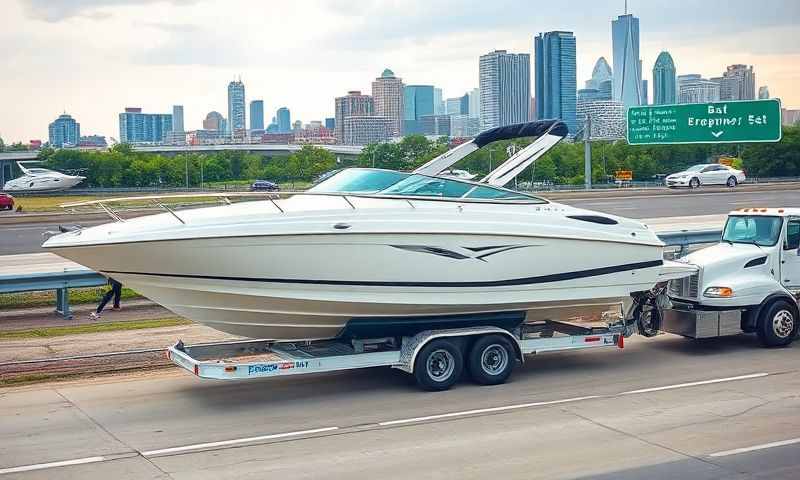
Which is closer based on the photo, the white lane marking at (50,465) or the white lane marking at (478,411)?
the white lane marking at (50,465)

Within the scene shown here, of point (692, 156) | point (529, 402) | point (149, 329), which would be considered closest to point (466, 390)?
point (529, 402)

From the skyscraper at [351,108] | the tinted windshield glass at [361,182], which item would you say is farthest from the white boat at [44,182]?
the skyscraper at [351,108]

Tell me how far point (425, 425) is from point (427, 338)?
168 cm

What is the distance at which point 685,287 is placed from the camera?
47.9ft

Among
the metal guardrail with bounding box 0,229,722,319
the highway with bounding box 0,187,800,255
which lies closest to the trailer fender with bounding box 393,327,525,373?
the metal guardrail with bounding box 0,229,722,319

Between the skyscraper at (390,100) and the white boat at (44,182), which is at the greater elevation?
the skyscraper at (390,100)

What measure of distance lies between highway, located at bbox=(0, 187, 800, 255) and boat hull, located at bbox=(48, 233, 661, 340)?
20.2m

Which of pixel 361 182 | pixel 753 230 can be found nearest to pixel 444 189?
pixel 361 182

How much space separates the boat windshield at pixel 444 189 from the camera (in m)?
12.8

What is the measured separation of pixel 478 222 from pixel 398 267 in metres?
1.30

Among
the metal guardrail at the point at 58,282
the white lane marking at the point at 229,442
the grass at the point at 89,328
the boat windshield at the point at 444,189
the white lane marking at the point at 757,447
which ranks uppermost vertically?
the boat windshield at the point at 444,189

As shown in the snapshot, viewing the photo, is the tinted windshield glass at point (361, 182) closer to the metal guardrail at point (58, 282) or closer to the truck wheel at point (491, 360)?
the truck wheel at point (491, 360)

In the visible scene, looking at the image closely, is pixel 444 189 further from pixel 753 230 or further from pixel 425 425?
pixel 753 230

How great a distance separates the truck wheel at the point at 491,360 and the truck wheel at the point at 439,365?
19cm
